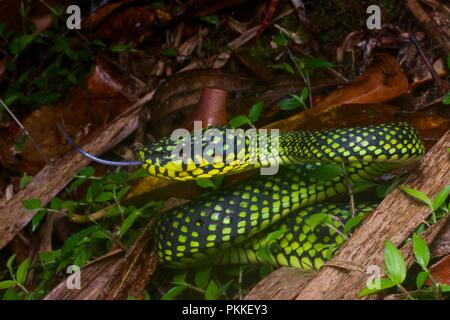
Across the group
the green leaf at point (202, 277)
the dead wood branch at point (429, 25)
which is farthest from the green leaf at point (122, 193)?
the dead wood branch at point (429, 25)

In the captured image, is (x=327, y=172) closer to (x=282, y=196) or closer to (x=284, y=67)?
(x=282, y=196)

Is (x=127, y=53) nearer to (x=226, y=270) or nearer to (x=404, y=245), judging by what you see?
(x=226, y=270)

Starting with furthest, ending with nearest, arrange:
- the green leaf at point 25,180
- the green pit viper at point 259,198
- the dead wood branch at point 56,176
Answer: the green leaf at point 25,180, the dead wood branch at point 56,176, the green pit viper at point 259,198

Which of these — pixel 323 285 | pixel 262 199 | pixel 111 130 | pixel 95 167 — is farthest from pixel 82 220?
pixel 323 285

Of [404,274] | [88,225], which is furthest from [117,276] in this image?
[404,274]

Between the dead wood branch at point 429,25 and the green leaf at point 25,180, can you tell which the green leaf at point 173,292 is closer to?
the green leaf at point 25,180

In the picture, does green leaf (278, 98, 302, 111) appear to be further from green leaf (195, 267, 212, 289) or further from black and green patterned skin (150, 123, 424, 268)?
green leaf (195, 267, 212, 289)

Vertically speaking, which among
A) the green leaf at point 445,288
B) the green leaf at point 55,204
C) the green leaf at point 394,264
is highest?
the green leaf at point 55,204
